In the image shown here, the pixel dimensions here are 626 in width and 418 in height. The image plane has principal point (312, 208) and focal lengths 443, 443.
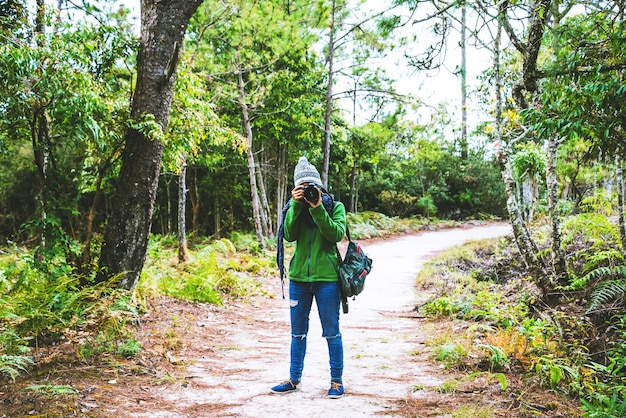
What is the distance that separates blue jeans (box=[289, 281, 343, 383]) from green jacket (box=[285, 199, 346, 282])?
3.6 inches

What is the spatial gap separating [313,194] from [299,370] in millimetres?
1562

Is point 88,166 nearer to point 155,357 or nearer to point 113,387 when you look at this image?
point 155,357

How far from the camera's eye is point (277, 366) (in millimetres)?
4730

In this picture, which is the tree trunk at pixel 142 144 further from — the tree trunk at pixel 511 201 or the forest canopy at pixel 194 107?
the tree trunk at pixel 511 201

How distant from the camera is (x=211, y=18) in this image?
1072 centimetres

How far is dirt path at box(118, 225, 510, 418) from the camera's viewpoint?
3510 mm

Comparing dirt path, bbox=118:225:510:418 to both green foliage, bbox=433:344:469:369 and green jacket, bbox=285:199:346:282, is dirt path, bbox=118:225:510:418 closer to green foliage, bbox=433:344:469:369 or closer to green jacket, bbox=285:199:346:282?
green foliage, bbox=433:344:469:369

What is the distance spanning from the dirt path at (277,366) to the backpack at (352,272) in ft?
2.68

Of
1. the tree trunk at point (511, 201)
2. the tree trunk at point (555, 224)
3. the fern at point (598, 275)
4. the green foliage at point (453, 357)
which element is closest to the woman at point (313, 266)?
the green foliage at point (453, 357)

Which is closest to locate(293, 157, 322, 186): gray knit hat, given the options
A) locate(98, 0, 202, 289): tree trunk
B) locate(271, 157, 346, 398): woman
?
locate(271, 157, 346, 398): woman

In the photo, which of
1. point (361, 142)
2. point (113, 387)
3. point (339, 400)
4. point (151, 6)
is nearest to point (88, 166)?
point (151, 6)

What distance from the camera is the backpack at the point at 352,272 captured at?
3705 mm

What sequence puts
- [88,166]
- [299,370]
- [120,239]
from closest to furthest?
[299,370] < [120,239] < [88,166]

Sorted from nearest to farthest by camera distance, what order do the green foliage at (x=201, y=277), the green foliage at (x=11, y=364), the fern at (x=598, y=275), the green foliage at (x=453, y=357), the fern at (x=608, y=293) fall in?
the green foliage at (x=11, y=364) → the green foliage at (x=453, y=357) → the fern at (x=608, y=293) → the fern at (x=598, y=275) → the green foliage at (x=201, y=277)
